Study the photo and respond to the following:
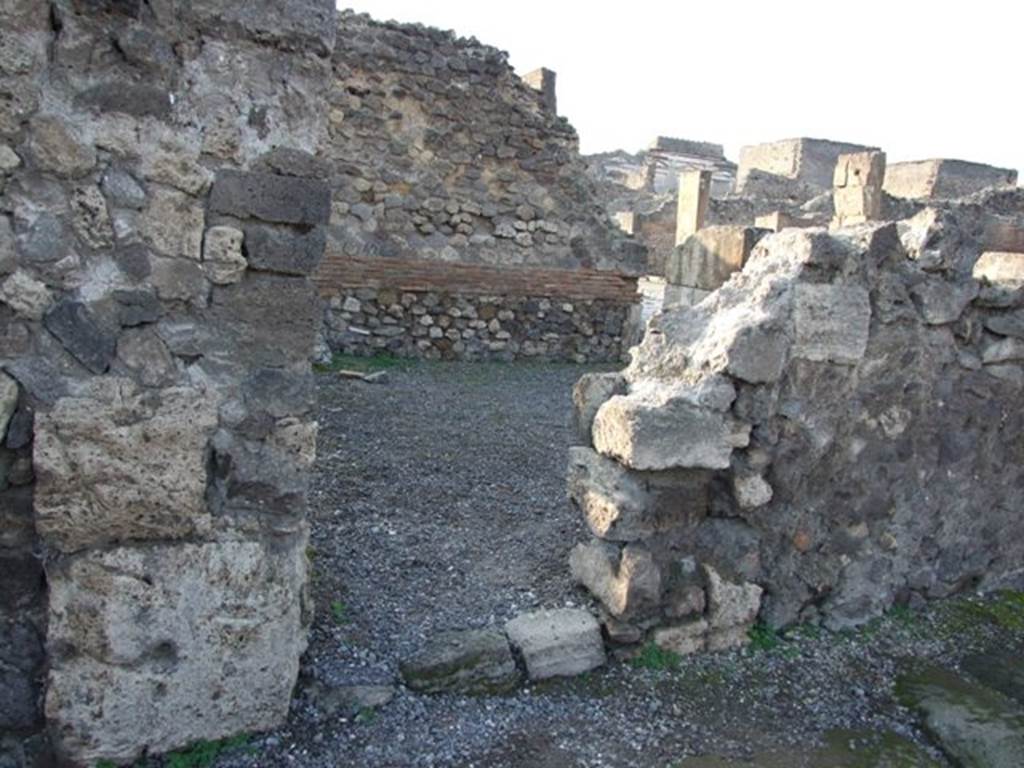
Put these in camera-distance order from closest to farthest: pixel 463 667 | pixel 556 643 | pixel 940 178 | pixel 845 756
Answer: pixel 845 756
pixel 463 667
pixel 556 643
pixel 940 178

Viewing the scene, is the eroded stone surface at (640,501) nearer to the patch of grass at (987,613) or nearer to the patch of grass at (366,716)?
the patch of grass at (366,716)

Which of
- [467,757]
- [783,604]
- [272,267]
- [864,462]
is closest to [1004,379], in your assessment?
[864,462]

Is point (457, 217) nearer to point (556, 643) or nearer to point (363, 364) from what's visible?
point (363, 364)

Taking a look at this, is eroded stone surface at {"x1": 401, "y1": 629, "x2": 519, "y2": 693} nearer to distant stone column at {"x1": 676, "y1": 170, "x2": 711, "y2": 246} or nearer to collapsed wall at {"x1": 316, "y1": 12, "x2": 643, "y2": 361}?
collapsed wall at {"x1": 316, "y1": 12, "x2": 643, "y2": 361}

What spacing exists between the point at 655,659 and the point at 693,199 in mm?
12679

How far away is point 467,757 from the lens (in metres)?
2.61

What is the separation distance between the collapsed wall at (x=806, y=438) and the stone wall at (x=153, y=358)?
1344 millimetres

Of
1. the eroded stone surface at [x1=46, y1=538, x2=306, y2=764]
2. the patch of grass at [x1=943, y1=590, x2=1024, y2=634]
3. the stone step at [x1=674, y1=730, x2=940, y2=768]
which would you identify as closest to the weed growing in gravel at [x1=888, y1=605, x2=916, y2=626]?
the patch of grass at [x1=943, y1=590, x2=1024, y2=634]

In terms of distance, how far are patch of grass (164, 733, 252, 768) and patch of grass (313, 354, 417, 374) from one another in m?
5.47

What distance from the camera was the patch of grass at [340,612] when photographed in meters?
3.21

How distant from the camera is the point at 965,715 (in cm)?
295

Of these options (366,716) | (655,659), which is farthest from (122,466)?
(655,659)

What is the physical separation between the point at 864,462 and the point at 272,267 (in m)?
2.58

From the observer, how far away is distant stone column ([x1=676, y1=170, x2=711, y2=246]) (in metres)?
14.4
